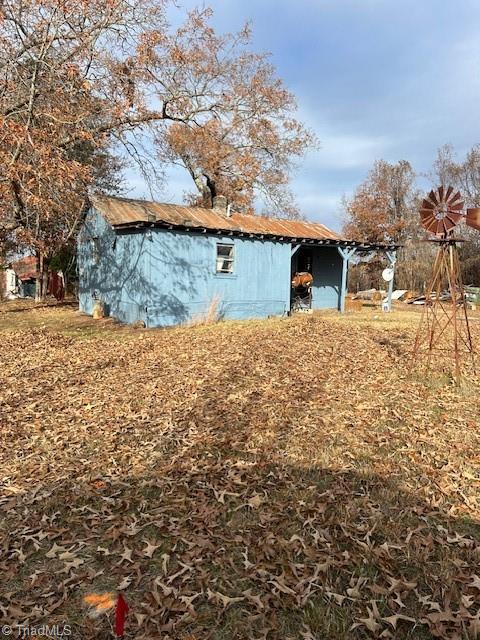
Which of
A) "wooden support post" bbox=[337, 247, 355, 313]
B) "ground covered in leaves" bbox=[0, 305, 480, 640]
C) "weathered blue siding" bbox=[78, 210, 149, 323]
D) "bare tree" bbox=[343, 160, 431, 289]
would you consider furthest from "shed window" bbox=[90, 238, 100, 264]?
"bare tree" bbox=[343, 160, 431, 289]

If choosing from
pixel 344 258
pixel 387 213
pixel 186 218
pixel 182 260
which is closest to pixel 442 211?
pixel 182 260

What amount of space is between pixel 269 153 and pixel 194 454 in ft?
70.3

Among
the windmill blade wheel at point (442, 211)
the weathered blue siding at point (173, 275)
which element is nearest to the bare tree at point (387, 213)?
the weathered blue siding at point (173, 275)

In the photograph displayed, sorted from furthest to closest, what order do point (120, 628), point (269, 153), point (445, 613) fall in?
point (269, 153) → point (445, 613) → point (120, 628)

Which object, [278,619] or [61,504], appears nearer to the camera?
[278,619]

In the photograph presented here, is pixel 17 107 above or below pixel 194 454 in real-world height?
above

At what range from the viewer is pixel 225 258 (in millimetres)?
14297

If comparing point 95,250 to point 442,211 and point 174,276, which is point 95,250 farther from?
point 442,211

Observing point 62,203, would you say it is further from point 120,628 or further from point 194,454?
point 120,628

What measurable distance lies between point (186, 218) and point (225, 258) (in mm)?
1762

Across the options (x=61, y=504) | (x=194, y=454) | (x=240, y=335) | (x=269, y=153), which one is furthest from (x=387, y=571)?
(x=269, y=153)

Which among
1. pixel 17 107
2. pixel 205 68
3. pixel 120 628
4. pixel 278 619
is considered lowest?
pixel 278 619

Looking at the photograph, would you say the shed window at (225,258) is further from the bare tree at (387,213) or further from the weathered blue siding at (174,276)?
the bare tree at (387,213)

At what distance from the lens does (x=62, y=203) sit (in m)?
10.5
